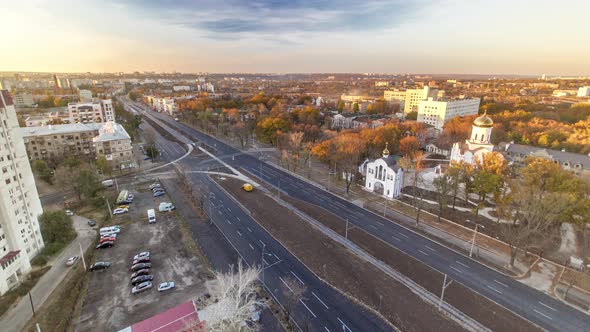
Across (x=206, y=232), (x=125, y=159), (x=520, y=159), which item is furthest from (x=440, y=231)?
(x=125, y=159)

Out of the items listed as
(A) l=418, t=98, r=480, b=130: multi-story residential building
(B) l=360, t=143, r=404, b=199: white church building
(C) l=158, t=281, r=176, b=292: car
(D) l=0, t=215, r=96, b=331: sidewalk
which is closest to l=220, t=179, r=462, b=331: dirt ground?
(C) l=158, t=281, r=176, b=292: car

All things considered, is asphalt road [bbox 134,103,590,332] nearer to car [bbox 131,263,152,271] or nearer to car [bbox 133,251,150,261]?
car [bbox 133,251,150,261]

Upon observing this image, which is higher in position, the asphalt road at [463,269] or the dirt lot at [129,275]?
the dirt lot at [129,275]

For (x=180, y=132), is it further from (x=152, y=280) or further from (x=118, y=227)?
(x=152, y=280)

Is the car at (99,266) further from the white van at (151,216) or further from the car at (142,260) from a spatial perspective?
the white van at (151,216)

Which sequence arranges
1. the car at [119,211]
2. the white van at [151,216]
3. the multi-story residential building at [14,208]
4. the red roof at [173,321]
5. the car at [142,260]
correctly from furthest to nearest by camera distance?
the car at [119,211] → the white van at [151,216] → the car at [142,260] → the multi-story residential building at [14,208] → the red roof at [173,321]

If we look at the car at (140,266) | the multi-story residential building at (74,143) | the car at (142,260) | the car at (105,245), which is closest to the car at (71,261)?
the car at (105,245)
